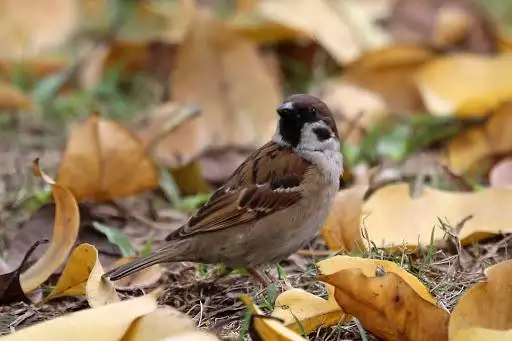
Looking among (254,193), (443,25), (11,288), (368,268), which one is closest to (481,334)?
(368,268)

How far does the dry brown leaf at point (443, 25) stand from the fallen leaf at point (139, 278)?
2242 millimetres


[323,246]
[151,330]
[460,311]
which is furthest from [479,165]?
[151,330]

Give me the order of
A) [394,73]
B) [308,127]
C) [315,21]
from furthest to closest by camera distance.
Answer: [315,21], [394,73], [308,127]

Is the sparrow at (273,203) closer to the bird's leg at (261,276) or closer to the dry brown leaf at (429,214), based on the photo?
the bird's leg at (261,276)

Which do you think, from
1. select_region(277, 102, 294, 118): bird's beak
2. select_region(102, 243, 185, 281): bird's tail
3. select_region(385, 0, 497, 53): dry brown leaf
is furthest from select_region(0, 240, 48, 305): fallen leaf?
select_region(385, 0, 497, 53): dry brown leaf

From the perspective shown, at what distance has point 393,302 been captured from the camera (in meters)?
2.13

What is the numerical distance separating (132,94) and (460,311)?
2.84m

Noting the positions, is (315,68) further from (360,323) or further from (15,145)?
(360,323)

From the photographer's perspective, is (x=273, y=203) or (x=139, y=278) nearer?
(x=139, y=278)

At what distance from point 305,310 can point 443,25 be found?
111 inches

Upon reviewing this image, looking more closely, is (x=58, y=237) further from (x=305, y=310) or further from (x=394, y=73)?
(x=394, y=73)

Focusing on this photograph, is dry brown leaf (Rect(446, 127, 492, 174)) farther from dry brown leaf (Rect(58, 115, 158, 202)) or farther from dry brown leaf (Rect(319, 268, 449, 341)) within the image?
dry brown leaf (Rect(319, 268, 449, 341))

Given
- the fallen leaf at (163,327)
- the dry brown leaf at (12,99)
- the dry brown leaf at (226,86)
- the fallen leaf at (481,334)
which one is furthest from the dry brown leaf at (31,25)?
the fallen leaf at (481,334)

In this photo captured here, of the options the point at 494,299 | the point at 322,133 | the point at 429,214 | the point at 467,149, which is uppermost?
the point at 322,133
